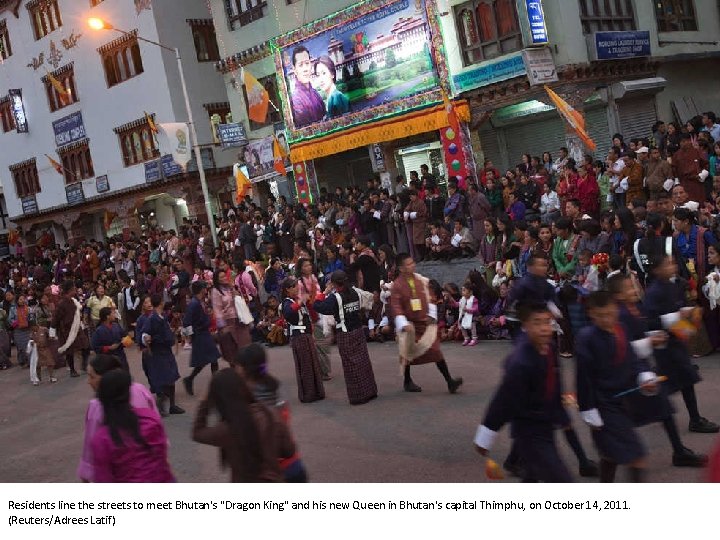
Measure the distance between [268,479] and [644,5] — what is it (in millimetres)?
15760

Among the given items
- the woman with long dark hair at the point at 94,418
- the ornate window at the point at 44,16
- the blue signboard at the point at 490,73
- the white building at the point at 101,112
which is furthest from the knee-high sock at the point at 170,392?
the ornate window at the point at 44,16

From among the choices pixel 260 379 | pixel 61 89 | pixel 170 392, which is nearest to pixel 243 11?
pixel 61 89

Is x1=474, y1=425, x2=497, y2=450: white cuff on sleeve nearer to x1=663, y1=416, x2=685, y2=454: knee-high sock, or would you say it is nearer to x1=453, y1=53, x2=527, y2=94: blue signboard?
x1=663, y1=416, x2=685, y2=454: knee-high sock

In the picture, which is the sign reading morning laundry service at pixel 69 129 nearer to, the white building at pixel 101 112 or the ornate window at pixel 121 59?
the white building at pixel 101 112

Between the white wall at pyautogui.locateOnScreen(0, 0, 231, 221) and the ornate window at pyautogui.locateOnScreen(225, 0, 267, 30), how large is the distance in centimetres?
286

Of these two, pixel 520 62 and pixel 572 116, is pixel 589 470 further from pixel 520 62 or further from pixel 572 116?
Answer: pixel 520 62

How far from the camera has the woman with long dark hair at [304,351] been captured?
9.45 m

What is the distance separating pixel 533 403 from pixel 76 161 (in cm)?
2853

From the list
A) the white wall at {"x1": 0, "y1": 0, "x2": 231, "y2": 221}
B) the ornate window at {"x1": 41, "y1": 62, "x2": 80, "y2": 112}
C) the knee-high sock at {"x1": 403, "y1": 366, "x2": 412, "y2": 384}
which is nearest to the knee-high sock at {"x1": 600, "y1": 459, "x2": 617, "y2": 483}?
the knee-high sock at {"x1": 403, "y1": 366, "x2": 412, "y2": 384}

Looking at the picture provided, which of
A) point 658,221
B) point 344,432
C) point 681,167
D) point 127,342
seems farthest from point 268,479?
point 681,167

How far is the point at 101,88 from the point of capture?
1103 inches

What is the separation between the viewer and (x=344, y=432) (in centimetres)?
795

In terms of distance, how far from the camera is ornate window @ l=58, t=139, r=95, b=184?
29.8 m
